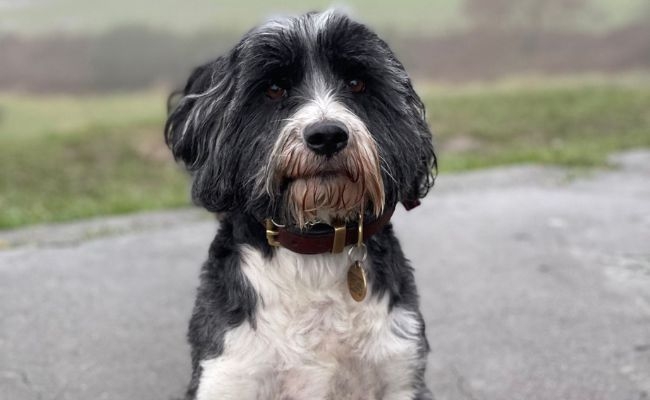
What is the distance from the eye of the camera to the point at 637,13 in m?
23.2

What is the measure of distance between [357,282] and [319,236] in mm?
226

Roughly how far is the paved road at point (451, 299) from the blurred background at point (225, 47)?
167 inches

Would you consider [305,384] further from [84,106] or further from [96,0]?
[96,0]

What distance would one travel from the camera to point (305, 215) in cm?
255

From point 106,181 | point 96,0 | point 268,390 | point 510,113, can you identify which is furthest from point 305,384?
point 96,0

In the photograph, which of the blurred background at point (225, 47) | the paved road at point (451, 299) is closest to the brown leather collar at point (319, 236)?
the paved road at point (451, 299)

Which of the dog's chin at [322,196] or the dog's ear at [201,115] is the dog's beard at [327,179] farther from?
the dog's ear at [201,115]

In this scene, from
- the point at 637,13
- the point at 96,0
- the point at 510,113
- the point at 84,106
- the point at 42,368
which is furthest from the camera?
the point at 96,0

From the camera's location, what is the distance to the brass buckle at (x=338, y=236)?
8.67 ft

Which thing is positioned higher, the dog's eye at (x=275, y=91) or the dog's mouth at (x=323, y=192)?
the dog's eye at (x=275, y=91)

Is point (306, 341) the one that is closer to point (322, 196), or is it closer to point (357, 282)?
point (357, 282)

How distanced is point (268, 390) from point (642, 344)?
8.00ft

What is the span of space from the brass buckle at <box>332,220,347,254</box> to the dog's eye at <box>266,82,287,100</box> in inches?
18.9

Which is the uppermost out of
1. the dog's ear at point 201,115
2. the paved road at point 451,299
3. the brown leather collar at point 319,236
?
the dog's ear at point 201,115
